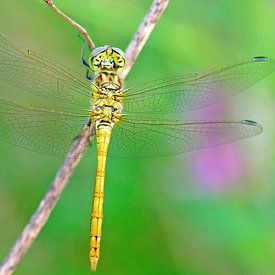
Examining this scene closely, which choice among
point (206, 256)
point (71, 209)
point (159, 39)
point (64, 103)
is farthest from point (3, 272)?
point (159, 39)

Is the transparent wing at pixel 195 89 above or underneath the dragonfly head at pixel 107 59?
underneath

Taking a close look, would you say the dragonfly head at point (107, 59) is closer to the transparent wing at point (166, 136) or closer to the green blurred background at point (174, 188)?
the transparent wing at point (166, 136)

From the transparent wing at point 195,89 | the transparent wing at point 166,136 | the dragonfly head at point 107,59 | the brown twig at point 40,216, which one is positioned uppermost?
the dragonfly head at point 107,59

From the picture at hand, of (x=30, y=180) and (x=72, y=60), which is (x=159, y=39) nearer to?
(x=72, y=60)

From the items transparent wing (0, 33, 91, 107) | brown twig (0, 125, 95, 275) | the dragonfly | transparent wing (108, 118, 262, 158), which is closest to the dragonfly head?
the dragonfly

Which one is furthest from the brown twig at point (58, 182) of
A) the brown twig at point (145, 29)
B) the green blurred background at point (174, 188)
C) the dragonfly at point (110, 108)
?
the green blurred background at point (174, 188)

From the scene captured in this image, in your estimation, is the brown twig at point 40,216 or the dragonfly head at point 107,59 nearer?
the brown twig at point 40,216
